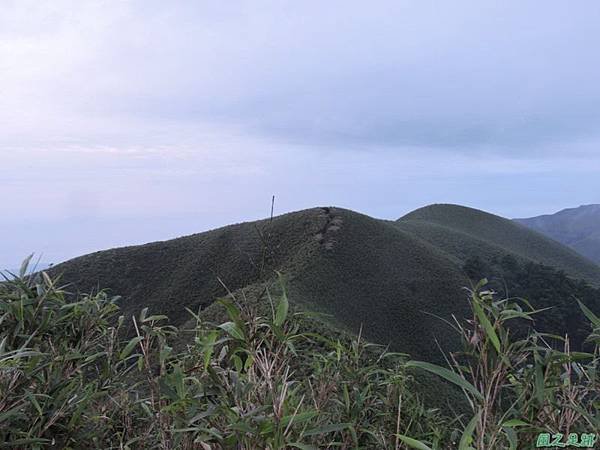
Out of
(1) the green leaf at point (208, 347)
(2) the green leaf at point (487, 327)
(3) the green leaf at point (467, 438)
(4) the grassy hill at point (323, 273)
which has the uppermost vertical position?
(2) the green leaf at point (487, 327)

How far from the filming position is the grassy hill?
37.5 m

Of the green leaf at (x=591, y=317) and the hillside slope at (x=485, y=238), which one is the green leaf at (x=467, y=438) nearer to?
the green leaf at (x=591, y=317)

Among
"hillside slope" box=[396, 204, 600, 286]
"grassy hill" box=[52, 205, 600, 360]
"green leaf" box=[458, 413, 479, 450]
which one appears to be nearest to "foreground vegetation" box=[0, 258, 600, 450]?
"green leaf" box=[458, 413, 479, 450]

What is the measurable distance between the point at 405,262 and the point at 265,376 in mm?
47079

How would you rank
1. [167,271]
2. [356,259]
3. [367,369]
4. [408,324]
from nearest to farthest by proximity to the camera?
1. [367,369]
2. [408,324]
3. [356,259]
4. [167,271]

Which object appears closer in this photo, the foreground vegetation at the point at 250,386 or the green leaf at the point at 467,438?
the green leaf at the point at 467,438

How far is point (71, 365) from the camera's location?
293 cm

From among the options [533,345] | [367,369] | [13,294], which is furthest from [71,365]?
[533,345]

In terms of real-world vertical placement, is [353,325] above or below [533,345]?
below

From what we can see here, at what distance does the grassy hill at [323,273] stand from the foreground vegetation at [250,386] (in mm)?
29135

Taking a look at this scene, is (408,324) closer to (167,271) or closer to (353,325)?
(353,325)

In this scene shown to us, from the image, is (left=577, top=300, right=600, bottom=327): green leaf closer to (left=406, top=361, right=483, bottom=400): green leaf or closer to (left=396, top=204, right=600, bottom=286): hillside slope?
(left=406, top=361, right=483, bottom=400): green leaf

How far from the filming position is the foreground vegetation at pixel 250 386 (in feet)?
6.88

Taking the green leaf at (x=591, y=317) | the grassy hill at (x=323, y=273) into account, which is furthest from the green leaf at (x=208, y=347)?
the grassy hill at (x=323, y=273)
